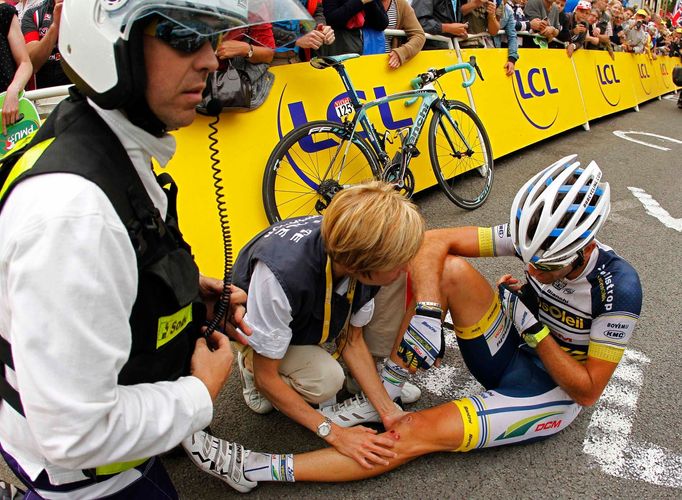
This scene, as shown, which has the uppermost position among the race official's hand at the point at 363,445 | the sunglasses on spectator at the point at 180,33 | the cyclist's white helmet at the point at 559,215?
the sunglasses on spectator at the point at 180,33

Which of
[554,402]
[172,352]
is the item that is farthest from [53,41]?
[554,402]

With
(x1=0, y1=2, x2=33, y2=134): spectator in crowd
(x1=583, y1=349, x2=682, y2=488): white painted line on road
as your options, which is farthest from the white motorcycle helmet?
(x1=0, y1=2, x2=33, y2=134): spectator in crowd

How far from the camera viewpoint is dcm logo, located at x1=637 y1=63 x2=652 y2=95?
1260 centimetres

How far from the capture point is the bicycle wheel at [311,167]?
3721 millimetres

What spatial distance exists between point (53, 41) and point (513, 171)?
16.0ft

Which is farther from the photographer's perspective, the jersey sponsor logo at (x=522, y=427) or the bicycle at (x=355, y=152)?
the bicycle at (x=355, y=152)

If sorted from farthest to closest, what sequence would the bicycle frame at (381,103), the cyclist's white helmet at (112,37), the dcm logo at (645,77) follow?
the dcm logo at (645,77) → the bicycle frame at (381,103) → the cyclist's white helmet at (112,37)

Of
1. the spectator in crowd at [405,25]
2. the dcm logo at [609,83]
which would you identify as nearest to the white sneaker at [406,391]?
the spectator in crowd at [405,25]

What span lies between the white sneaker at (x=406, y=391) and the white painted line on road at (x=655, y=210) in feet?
11.7

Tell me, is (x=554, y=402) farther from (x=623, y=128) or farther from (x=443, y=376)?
(x=623, y=128)

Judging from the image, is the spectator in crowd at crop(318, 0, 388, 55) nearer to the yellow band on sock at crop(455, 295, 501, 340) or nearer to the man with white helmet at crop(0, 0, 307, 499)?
the yellow band on sock at crop(455, 295, 501, 340)

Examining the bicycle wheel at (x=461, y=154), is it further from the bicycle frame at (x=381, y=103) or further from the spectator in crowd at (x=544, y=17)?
the spectator in crowd at (x=544, y=17)

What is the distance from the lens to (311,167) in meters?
4.12

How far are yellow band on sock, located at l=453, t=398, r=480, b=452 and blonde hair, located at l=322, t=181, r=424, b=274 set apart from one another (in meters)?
0.80
